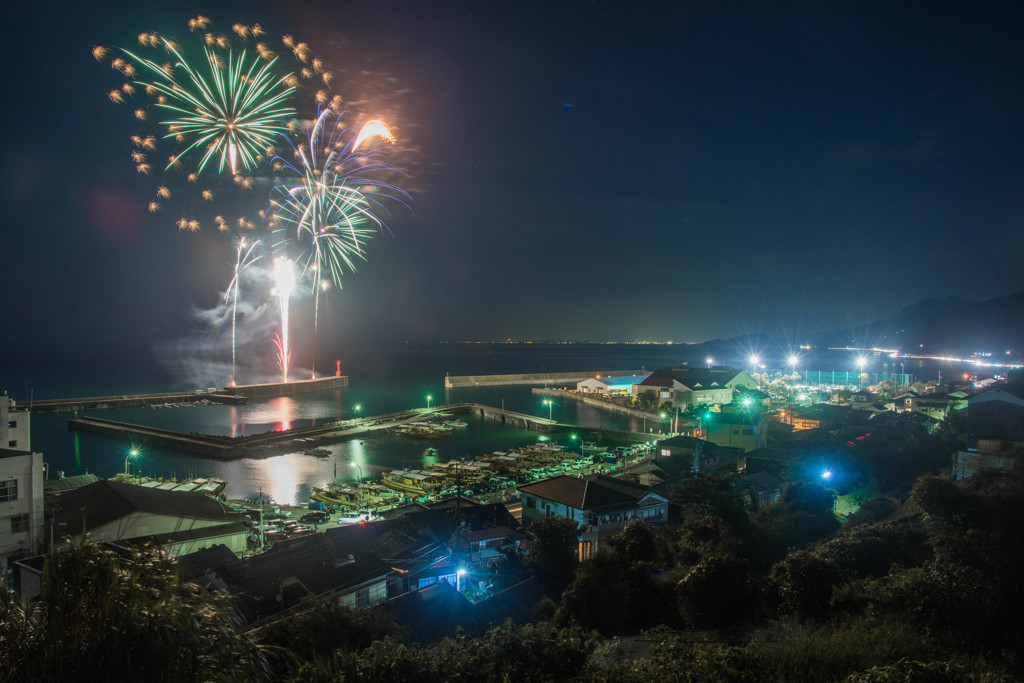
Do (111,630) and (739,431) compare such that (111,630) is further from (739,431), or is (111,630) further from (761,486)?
(739,431)

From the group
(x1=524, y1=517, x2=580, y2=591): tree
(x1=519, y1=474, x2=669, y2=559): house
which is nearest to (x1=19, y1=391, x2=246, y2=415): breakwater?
(x1=519, y1=474, x2=669, y2=559): house

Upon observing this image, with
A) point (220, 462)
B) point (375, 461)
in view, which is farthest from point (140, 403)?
point (375, 461)

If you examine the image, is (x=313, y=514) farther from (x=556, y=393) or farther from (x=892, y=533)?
(x=556, y=393)

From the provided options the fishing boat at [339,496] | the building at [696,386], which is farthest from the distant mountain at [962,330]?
the fishing boat at [339,496]

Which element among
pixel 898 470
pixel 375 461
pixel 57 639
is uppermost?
pixel 57 639

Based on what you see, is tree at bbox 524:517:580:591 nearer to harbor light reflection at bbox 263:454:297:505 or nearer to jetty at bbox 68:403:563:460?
harbor light reflection at bbox 263:454:297:505

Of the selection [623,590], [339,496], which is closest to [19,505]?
[339,496]
